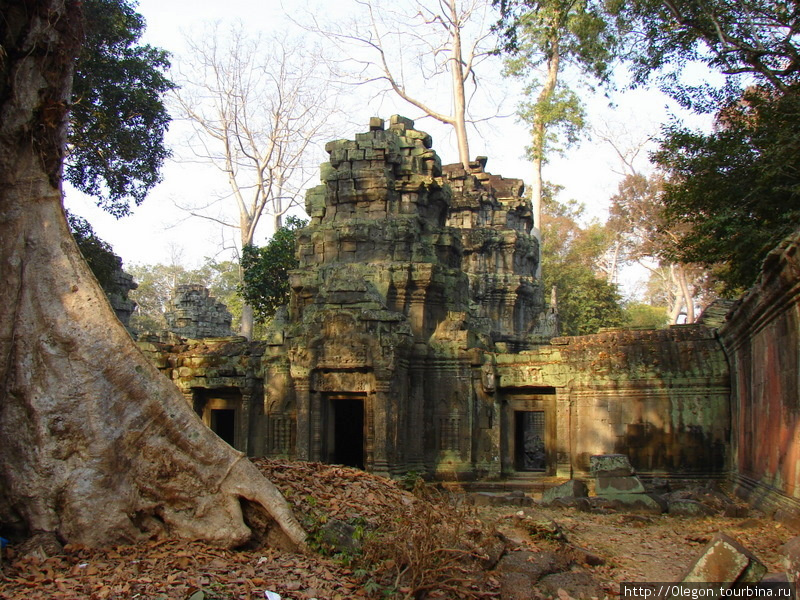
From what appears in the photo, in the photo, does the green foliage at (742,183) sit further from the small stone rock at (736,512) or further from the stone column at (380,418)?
the stone column at (380,418)

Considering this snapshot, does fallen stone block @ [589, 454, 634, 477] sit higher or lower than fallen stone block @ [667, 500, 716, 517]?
higher

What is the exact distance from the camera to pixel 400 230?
583 inches

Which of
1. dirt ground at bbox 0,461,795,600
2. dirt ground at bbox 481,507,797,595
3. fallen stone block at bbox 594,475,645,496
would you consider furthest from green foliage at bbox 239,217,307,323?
dirt ground at bbox 0,461,795,600

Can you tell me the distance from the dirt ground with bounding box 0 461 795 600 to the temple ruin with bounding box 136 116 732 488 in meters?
5.19

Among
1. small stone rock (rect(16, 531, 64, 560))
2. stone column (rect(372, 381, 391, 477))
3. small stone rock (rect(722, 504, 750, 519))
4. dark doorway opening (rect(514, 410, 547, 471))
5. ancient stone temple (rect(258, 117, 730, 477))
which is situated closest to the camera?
small stone rock (rect(16, 531, 64, 560))

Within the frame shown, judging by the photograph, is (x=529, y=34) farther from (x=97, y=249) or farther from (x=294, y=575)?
(x=294, y=575)

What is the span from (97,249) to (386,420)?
702 cm

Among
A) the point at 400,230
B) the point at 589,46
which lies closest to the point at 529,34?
the point at 589,46

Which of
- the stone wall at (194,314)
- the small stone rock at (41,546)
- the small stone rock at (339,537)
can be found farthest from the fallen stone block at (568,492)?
the stone wall at (194,314)

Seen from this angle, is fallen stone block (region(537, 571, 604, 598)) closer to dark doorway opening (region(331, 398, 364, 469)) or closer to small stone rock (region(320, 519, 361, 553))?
small stone rock (region(320, 519, 361, 553))

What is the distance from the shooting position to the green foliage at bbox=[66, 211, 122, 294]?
50.2ft

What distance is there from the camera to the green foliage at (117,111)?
590 inches

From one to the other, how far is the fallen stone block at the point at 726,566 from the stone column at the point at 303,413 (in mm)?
9126

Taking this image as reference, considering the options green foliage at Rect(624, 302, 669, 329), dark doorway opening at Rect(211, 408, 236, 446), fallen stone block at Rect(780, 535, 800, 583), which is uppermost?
green foliage at Rect(624, 302, 669, 329)
